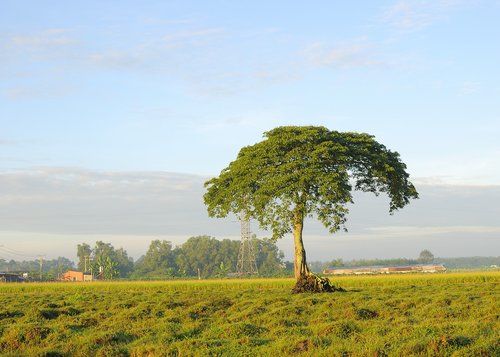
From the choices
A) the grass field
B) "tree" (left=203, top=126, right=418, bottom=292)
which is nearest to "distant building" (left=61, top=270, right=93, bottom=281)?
"tree" (left=203, top=126, right=418, bottom=292)

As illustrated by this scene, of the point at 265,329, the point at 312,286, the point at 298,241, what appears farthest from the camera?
the point at 298,241

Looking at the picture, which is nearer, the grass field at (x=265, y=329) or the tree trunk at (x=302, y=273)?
the grass field at (x=265, y=329)

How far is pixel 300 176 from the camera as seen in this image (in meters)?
46.8

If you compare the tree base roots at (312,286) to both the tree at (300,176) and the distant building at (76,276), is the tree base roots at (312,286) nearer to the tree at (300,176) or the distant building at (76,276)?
the tree at (300,176)

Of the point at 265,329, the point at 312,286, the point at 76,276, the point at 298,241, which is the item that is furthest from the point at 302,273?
the point at 76,276

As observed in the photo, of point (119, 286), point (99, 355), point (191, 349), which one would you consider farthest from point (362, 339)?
point (119, 286)

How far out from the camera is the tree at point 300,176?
46812 millimetres

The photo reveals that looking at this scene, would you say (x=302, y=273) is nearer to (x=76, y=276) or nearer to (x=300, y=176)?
(x=300, y=176)

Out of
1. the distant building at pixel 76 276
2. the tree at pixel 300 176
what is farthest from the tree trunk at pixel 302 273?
the distant building at pixel 76 276

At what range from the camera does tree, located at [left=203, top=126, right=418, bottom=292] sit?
46812mm

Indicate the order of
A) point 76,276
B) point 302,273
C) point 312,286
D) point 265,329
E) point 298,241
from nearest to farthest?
point 265,329, point 312,286, point 302,273, point 298,241, point 76,276

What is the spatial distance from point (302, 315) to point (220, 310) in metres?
4.62

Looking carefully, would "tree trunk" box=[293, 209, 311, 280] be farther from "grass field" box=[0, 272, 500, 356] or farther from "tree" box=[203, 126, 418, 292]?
"grass field" box=[0, 272, 500, 356]

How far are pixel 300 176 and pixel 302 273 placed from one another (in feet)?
22.8
